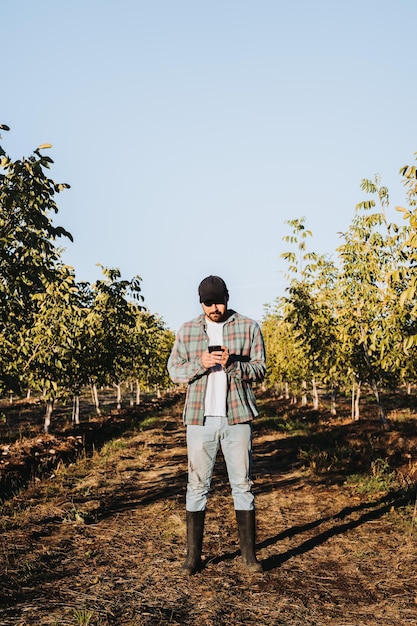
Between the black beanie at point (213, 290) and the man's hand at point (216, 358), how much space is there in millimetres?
479

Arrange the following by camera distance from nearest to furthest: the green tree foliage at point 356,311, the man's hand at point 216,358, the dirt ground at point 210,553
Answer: the dirt ground at point 210,553
the man's hand at point 216,358
the green tree foliage at point 356,311

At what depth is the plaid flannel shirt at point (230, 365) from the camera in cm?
410

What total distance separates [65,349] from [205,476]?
8.50 m

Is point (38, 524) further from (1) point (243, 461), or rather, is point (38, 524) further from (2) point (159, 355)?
(2) point (159, 355)

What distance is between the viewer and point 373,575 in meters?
4.03

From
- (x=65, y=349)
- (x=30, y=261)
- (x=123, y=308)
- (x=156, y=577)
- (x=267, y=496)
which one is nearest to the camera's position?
(x=156, y=577)

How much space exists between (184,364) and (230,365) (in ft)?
1.51

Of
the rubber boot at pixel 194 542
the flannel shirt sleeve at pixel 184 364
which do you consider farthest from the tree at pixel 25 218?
the rubber boot at pixel 194 542

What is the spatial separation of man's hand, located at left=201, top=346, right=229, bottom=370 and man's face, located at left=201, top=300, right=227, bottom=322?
0.43 m

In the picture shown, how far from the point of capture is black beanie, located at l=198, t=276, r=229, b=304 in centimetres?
419

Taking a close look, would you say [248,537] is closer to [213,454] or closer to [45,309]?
[213,454]

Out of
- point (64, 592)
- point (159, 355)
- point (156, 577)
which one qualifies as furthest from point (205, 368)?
point (159, 355)

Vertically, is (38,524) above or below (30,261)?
below

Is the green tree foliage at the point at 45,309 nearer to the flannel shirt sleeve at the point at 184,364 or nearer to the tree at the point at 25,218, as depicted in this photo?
the tree at the point at 25,218
